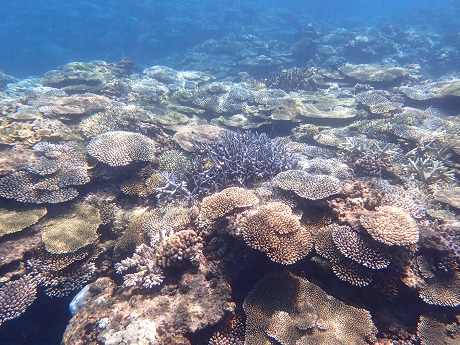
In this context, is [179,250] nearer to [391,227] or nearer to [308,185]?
[308,185]

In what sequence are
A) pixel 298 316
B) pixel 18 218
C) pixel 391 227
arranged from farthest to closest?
pixel 18 218
pixel 391 227
pixel 298 316

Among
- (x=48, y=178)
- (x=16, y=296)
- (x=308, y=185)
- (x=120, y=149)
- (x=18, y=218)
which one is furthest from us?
(x=120, y=149)

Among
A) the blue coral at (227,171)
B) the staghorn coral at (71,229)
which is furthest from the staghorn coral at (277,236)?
the staghorn coral at (71,229)

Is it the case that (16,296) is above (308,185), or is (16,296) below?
below

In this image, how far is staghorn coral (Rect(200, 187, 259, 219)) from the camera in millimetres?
3564

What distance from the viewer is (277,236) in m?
3.13

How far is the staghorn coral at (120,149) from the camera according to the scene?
529 cm

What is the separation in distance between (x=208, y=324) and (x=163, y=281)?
0.86 metres

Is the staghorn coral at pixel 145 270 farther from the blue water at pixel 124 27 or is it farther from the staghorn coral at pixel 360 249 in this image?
the blue water at pixel 124 27

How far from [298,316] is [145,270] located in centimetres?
210

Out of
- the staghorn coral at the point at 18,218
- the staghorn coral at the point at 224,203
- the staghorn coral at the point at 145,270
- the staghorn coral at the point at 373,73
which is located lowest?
the staghorn coral at the point at 145,270

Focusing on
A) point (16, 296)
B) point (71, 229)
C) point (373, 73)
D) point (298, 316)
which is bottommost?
point (16, 296)

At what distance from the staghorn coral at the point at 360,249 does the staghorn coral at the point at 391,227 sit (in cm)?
15

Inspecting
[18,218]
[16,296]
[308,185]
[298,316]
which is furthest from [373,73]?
[16,296]
